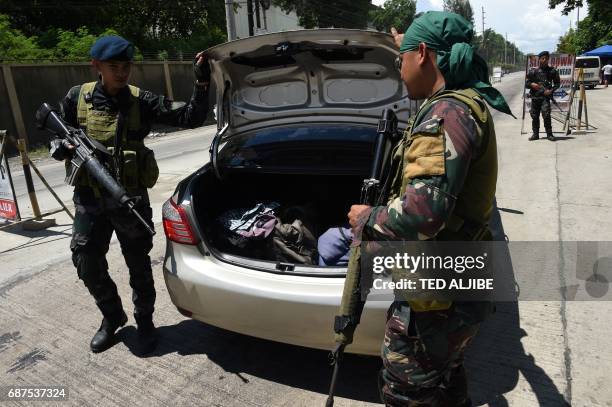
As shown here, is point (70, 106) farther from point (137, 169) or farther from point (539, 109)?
point (539, 109)

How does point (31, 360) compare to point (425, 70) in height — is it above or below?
below

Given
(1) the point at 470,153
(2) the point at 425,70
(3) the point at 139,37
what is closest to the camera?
(1) the point at 470,153

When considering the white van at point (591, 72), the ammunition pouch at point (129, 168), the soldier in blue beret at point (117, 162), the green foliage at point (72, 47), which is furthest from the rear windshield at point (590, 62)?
the ammunition pouch at point (129, 168)

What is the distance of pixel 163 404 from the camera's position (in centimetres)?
237

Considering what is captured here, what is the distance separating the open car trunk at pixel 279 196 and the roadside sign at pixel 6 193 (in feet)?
10.1

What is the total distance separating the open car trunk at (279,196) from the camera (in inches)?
113

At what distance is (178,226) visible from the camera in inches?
100

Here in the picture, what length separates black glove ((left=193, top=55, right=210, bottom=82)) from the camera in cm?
283

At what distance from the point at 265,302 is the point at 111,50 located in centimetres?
161

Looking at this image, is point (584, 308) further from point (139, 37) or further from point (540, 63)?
point (139, 37)

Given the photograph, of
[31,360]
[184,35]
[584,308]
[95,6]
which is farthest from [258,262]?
[184,35]

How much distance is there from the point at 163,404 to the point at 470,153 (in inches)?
75.9

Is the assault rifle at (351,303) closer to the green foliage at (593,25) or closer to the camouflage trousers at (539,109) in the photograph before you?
the camouflage trousers at (539,109)

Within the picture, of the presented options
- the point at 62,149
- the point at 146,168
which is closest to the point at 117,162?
the point at 146,168
